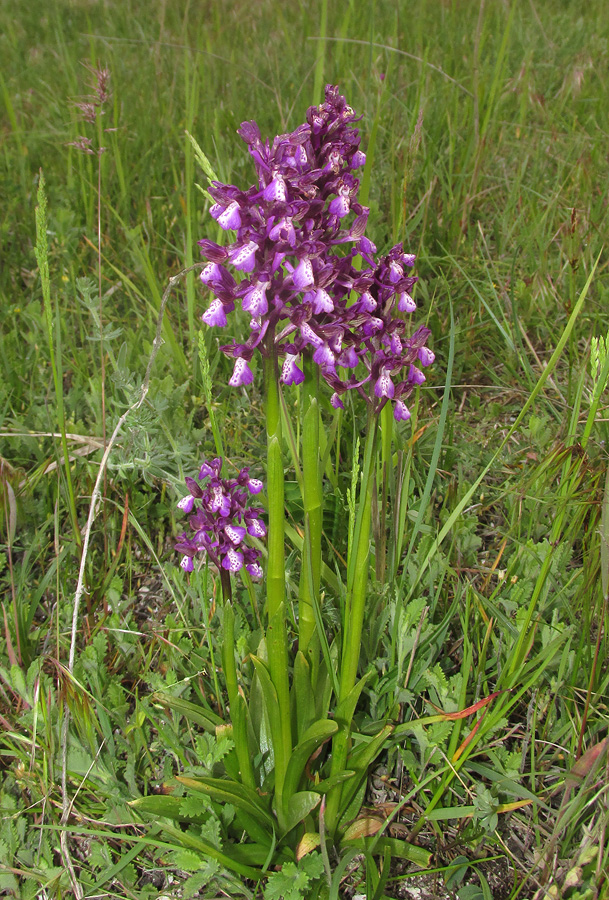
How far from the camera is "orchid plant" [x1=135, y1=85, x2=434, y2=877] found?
1.40 meters

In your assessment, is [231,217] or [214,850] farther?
[214,850]

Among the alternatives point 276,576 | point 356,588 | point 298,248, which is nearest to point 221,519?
point 276,576

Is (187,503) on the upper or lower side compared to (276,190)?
lower

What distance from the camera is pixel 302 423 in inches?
59.6

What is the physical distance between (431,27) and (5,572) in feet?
21.7

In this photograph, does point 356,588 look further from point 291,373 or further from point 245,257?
point 245,257

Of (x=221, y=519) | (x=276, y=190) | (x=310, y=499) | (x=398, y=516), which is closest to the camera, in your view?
(x=276, y=190)

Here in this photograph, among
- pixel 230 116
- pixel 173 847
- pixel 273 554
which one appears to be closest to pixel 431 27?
pixel 230 116

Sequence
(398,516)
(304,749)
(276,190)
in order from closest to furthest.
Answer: (276,190) → (304,749) → (398,516)

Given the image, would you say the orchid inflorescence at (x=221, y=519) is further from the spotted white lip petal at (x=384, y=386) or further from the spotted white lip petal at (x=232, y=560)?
the spotted white lip petal at (x=384, y=386)

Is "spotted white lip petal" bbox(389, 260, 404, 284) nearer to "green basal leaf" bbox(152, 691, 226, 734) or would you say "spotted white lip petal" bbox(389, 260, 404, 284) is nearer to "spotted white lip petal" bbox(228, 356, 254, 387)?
"spotted white lip petal" bbox(228, 356, 254, 387)

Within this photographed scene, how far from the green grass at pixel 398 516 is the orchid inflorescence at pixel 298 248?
294 millimetres

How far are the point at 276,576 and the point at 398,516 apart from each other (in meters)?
0.70

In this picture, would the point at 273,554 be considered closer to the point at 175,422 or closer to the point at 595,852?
the point at 595,852
